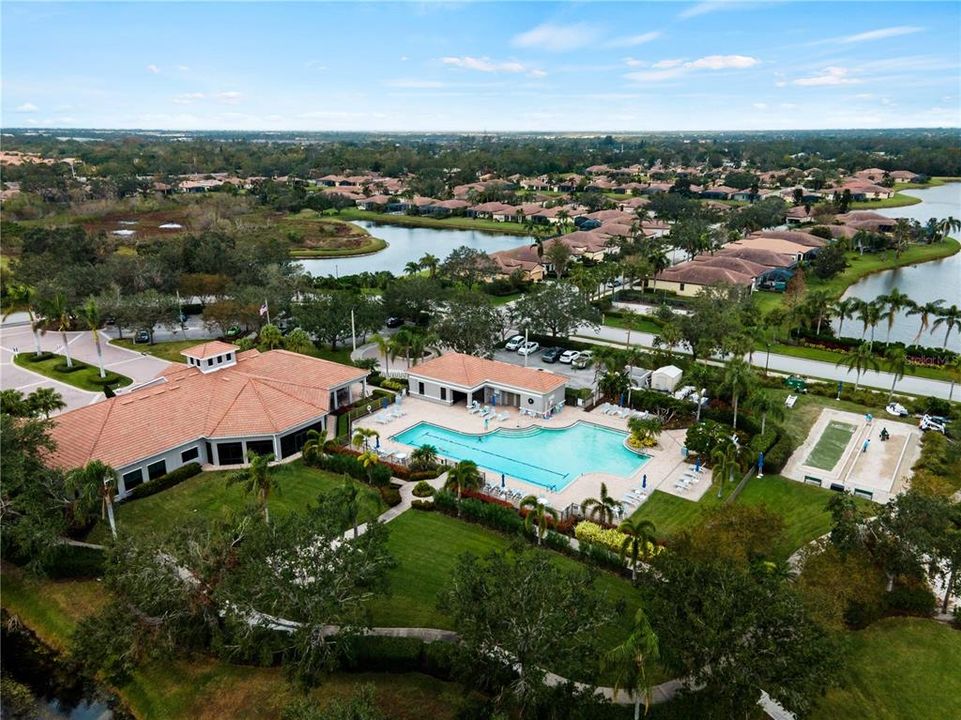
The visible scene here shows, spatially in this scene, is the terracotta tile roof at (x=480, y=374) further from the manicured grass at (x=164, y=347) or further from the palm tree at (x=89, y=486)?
the manicured grass at (x=164, y=347)

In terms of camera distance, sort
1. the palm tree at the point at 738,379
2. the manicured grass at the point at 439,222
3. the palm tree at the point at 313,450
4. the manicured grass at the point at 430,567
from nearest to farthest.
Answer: the manicured grass at the point at 430,567 < the palm tree at the point at 313,450 < the palm tree at the point at 738,379 < the manicured grass at the point at 439,222

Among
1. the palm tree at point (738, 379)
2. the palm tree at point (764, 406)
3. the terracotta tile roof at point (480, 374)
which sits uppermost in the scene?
the palm tree at point (738, 379)

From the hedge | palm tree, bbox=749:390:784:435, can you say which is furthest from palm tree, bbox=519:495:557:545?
the hedge

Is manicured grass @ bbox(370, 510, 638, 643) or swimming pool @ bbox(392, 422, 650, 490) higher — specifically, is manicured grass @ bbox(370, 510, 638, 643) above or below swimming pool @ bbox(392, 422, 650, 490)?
above

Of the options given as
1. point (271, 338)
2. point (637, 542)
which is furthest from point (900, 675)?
point (271, 338)

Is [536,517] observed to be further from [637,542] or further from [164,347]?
[164,347]

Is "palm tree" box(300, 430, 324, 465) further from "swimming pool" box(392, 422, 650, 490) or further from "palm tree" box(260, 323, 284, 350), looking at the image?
"palm tree" box(260, 323, 284, 350)

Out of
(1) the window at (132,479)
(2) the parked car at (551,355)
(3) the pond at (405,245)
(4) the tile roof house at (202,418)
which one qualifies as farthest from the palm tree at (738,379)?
(3) the pond at (405,245)

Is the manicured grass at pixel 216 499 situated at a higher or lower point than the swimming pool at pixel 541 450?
higher
